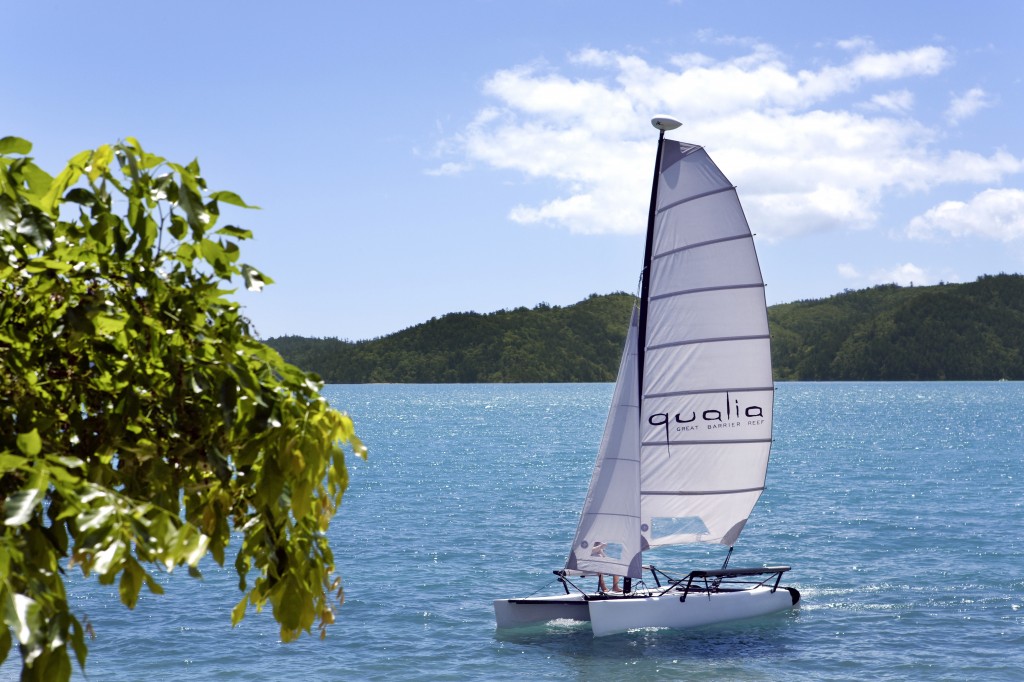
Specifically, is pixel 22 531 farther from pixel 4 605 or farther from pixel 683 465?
pixel 683 465

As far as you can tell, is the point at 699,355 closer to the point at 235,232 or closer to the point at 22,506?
the point at 235,232

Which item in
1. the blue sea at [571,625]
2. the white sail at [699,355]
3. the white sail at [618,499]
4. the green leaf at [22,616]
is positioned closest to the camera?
the green leaf at [22,616]

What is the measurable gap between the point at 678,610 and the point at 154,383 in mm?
17644

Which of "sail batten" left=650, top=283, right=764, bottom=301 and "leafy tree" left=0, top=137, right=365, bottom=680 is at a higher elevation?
"sail batten" left=650, top=283, right=764, bottom=301

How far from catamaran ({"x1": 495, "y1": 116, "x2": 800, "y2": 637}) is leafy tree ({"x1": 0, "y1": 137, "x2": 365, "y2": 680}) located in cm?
1591

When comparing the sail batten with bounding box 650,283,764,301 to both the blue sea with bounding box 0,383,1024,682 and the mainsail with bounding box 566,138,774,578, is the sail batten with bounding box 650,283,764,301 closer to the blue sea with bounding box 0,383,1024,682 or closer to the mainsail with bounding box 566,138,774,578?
the mainsail with bounding box 566,138,774,578

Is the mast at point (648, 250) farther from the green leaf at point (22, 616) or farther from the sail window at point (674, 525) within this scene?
the green leaf at point (22, 616)

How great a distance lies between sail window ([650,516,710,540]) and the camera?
69.8 ft

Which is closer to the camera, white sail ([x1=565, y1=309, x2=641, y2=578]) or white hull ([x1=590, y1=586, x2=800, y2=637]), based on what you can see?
white hull ([x1=590, y1=586, x2=800, y2=637])

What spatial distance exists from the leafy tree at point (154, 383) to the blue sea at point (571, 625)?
15.1 meters

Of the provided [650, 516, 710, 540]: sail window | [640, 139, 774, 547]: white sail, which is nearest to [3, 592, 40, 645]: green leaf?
[640, 139, 774, 547]: white sail

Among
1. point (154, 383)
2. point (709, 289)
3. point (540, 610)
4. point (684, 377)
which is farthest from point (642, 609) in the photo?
point (154, 383)

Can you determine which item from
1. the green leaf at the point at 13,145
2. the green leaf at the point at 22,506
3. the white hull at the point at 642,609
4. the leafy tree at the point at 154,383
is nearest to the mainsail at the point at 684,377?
the white hull at the point at 642,609

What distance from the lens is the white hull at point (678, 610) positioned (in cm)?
2020
